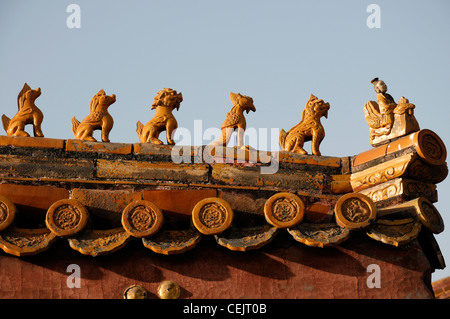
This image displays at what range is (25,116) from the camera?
9422mm

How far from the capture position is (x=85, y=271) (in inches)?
330

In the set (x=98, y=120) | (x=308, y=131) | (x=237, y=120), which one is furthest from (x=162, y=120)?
(x=308, y=131)

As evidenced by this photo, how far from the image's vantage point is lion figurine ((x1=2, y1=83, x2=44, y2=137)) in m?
9.30

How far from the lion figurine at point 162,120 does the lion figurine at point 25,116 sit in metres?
1.06

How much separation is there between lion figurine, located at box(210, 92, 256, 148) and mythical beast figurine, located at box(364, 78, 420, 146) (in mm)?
1294

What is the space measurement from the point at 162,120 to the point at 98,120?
66 centimetres

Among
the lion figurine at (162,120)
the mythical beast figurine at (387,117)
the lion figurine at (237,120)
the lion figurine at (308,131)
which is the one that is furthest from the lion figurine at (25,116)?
the mythical beast figurine at (387,117)

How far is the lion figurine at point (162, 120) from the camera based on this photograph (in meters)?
9.42

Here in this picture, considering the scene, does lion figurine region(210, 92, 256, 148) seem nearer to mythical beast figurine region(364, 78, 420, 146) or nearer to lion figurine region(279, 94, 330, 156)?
lion figurine region(279, 94, 330, 156)

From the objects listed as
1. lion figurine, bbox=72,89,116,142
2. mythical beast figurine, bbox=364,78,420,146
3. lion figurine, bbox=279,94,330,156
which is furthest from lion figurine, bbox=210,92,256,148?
mythical beast figurine, bbox=364,78,420,146

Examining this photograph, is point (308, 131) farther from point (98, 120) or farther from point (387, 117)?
point (98, 120)

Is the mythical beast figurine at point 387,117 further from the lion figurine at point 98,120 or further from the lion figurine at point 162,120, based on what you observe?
the lion figurine at point 98,120
